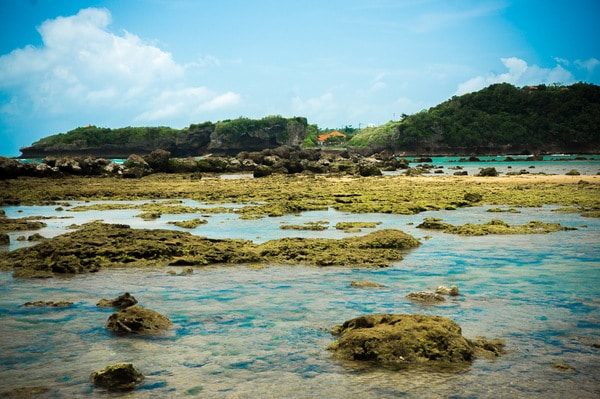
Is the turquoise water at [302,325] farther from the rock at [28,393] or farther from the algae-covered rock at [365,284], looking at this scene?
the algae-covered rock at [365,284]

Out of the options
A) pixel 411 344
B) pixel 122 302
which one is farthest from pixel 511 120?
pixel 411 344

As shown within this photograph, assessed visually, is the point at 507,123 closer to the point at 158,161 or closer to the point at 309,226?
the point at 158,161

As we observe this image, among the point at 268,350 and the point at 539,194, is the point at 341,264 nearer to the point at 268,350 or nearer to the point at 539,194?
Result: the point at 268,350

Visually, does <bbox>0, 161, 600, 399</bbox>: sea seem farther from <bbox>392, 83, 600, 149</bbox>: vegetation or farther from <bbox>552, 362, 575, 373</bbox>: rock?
<bbox>392, 83, 600, 149</bbox>: vegetation

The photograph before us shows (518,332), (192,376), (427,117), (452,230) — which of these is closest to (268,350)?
(192,376)

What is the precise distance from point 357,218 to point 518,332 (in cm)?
1328

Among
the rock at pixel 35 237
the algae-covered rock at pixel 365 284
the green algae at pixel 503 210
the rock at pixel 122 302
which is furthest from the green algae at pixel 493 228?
the rock at pixel 35 237

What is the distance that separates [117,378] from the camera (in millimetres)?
5949

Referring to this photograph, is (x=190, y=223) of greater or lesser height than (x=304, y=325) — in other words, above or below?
above

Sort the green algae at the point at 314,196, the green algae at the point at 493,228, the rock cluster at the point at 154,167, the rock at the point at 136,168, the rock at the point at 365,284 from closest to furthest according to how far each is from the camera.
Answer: the rock at the point at 365,284 → the green algae at the point at 493,228 → the green algae at the point at 314,196 → the rock cluster at the point at 154,167 → the rock at the point at 136,168

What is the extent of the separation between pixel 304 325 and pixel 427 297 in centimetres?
246

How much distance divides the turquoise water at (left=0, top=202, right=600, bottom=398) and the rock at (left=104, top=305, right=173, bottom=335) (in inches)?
8.6

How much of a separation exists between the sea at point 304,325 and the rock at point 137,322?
0.59 ft

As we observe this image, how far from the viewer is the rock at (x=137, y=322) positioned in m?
7.75
